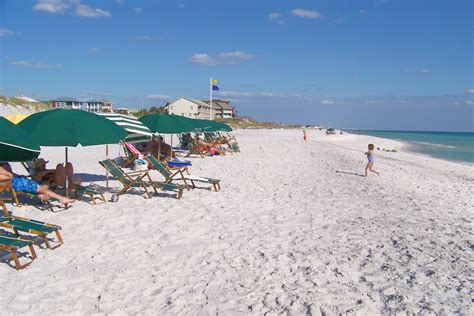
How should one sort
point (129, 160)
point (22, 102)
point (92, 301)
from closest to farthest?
point (92, 301) → point (129, 160) → point (22, 102)

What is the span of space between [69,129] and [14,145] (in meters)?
1.54

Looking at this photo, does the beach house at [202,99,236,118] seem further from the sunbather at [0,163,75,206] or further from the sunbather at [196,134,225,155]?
the sunbather at [0,163,75,206]

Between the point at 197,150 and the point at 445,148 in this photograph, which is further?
the point at 445,148

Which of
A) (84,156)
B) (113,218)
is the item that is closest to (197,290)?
(113,218)

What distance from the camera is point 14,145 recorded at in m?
5.02

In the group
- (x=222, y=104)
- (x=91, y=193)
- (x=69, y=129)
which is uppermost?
(x=222, y=104)

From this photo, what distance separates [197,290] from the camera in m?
3.96

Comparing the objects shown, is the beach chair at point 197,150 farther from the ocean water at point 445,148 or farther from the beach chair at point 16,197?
the ocean water at point 445,148

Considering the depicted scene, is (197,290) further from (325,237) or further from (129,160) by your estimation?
(129,160)

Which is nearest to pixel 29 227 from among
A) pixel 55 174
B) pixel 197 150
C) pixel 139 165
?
pixel 55 174

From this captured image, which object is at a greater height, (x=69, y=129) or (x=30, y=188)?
(x=69, y=129)

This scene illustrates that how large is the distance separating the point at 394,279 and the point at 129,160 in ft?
29.7

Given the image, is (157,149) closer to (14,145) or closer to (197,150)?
(197,150)

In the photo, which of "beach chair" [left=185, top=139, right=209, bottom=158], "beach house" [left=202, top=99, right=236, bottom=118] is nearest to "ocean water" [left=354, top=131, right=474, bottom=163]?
"beach chair" [left=185, top=139, right=209, bottom=158]
